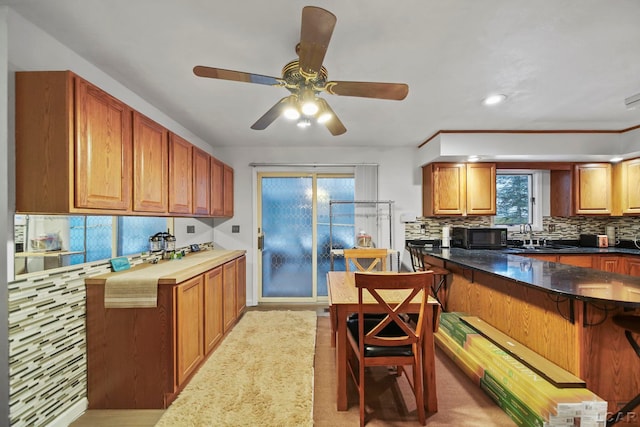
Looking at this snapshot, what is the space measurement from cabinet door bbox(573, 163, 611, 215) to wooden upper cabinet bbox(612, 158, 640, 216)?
82 mm

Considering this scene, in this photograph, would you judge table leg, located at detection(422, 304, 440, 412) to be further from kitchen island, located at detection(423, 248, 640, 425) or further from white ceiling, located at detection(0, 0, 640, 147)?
white ceiling, located at detection(0, 0, 640, 147)

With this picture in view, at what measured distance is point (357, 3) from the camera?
146 cm

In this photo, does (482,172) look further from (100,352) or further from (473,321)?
(100,352)

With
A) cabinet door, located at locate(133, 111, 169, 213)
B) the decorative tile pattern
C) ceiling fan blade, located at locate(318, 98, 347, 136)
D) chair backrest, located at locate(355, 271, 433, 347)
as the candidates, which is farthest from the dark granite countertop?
the decorative tile pattern

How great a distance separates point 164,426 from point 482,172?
4.43 metres

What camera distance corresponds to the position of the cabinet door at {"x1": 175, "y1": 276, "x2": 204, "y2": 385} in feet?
6.81

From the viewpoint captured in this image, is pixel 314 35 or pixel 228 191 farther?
pixel 228 191

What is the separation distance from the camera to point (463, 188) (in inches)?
157

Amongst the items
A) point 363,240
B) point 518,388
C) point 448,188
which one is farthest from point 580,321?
point 363,240

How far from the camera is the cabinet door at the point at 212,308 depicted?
2.59 m

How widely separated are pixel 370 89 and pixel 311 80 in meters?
0.36

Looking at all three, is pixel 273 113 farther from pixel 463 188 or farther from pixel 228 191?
pixel 463 188

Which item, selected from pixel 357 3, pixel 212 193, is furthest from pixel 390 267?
pixel 357 3

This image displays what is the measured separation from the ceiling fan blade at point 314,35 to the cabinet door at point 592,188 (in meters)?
4.45
